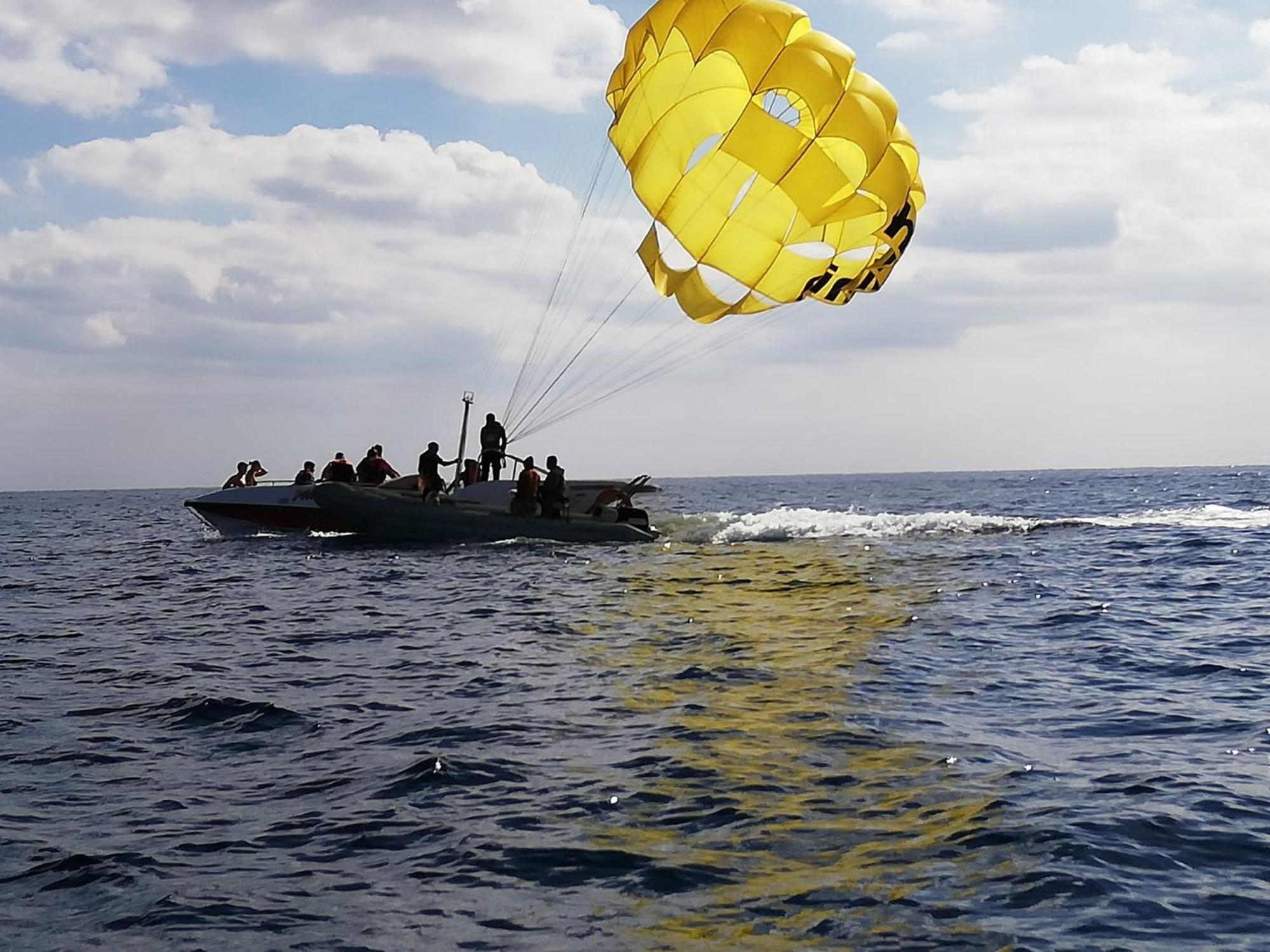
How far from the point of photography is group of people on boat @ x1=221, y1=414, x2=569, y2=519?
25266 millimetres

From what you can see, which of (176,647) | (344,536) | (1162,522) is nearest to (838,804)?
(176,647)

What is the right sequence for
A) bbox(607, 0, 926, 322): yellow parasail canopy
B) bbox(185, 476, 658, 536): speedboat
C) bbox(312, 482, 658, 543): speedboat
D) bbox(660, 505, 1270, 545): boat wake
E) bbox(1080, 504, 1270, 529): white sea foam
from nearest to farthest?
bbox(607, 0, 926, 322): yellow parasail canopy
bbox(312, 482, 658, 543): speedboat
bbox(185, 476, 658, 536): speedboat
bbox(660, 505, 1270, 545): boat wake
bbox(1080, 504, 1270, 529): white sea foam

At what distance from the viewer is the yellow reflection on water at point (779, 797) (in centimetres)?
527

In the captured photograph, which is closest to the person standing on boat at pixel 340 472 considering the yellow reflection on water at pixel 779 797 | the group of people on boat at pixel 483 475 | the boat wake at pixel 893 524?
the group of people on boat at pixel 483 475

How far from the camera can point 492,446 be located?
26422 mm

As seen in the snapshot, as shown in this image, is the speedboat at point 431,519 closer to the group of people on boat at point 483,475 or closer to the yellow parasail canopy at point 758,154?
the group of people on boat at point 483,475

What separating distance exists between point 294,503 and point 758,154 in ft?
47.4

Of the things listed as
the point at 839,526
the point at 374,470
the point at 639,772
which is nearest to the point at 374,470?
the point at 374,470

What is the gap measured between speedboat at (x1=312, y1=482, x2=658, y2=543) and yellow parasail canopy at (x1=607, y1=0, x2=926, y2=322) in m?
8.02

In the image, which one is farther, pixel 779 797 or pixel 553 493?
pixel 553 493

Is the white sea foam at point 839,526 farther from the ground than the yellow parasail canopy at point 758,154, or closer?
closer

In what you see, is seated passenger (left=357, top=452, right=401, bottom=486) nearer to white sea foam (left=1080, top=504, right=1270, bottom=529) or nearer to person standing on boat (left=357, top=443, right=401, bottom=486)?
person standing on boat (left=357, top=443, right=401, bottom=486)

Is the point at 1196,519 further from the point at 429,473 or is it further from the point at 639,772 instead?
the point at 639,772

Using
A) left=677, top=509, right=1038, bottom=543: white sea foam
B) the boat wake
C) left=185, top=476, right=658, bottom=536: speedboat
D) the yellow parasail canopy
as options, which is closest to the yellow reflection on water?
the yellow parasail canopy
